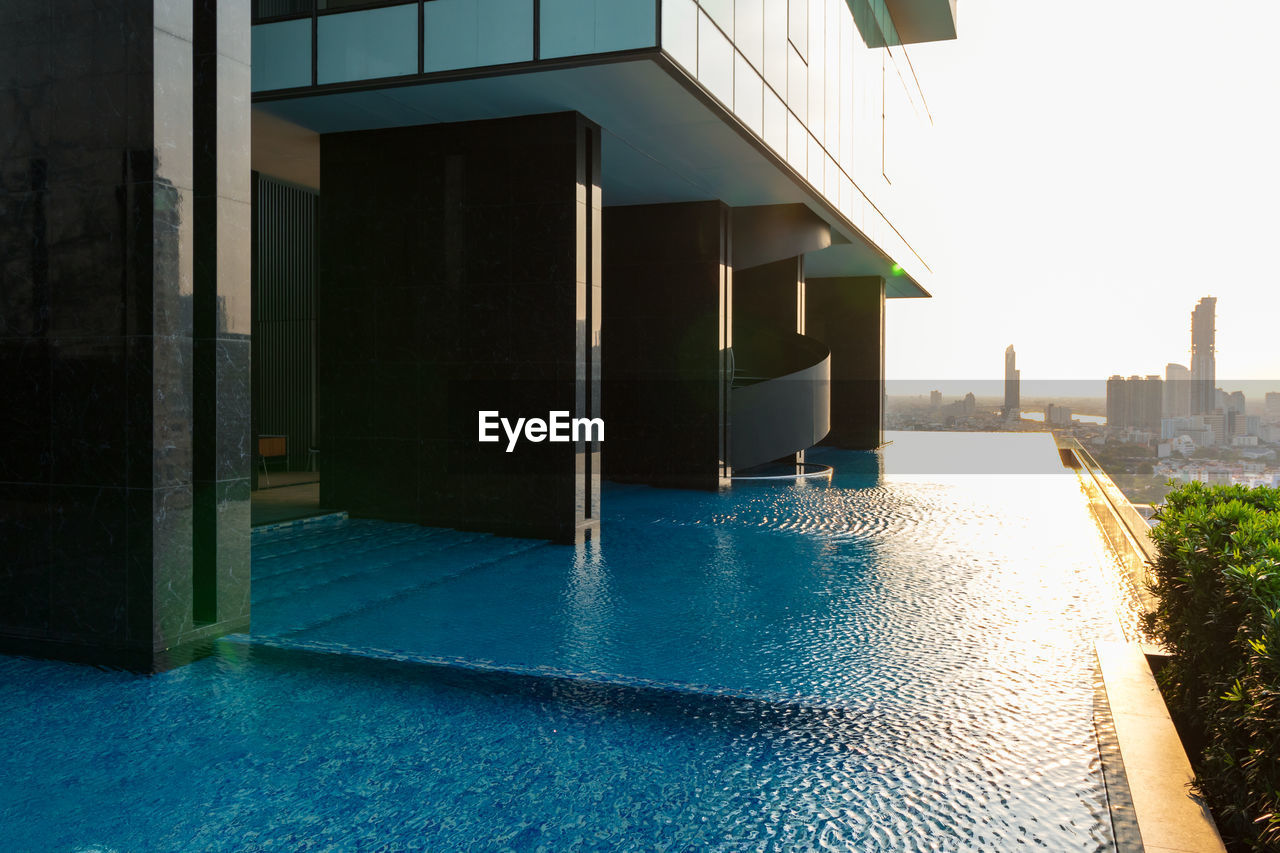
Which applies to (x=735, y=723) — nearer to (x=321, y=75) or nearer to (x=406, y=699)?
(x=406, y=699)

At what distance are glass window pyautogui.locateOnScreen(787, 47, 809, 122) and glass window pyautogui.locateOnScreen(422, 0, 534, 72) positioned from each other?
5347mm

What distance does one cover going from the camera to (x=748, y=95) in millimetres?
11039

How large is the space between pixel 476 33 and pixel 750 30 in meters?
3.86

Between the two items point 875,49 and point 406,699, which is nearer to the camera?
point 406,699

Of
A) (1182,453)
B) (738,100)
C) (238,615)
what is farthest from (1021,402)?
(238,615)

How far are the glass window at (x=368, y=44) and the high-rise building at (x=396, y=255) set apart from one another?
28mm

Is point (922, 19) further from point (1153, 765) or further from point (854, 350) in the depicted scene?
point (1153, 765)

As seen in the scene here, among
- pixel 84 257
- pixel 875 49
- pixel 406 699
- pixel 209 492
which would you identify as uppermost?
pixel 875 49

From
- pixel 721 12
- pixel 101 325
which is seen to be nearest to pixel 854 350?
pixel 721 12

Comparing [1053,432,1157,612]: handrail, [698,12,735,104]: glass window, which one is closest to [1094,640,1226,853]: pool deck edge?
[1053,432,1157,612]: handrail

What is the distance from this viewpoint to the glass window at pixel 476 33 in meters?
8.81

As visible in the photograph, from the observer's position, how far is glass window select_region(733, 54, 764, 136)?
10594 millimetres

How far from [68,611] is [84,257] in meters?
2.19

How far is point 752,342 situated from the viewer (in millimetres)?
20906
